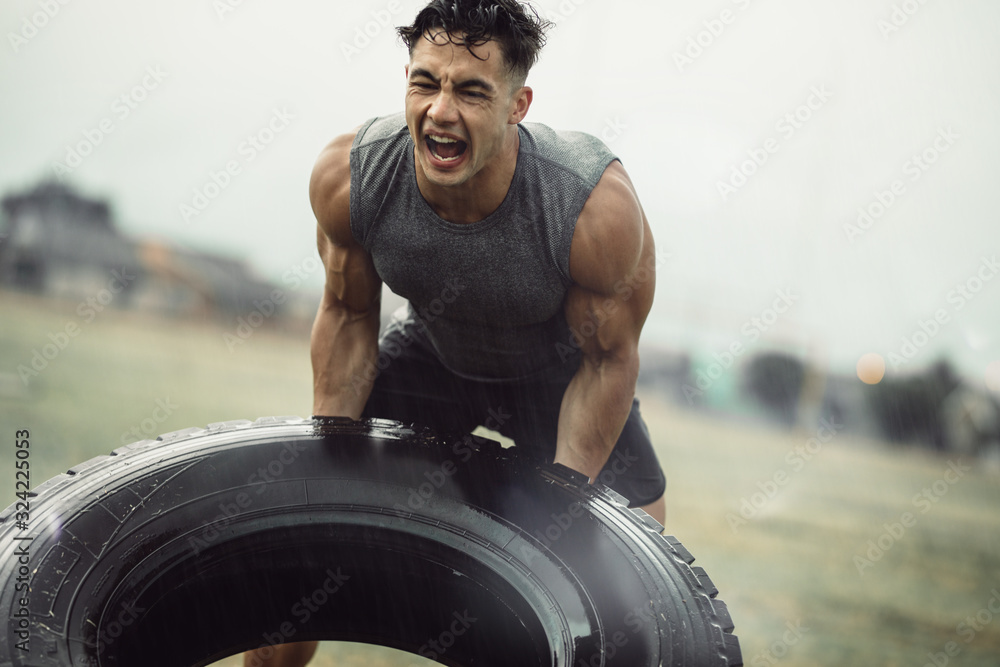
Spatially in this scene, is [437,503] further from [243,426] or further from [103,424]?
[103,424]

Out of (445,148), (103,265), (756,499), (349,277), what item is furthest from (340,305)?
(103,265)

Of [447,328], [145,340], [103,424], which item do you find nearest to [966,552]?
[447,328]

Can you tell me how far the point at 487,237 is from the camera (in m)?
1.87

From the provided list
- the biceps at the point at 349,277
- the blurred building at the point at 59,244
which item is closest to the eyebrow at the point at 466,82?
the biceps at the point at 349,277

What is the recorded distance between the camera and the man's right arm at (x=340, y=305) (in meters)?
1.99

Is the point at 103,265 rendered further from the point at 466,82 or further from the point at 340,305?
the point at 466,82

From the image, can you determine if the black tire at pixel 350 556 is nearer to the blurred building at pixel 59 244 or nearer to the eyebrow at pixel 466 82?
the eyebrow at pixel 466 82

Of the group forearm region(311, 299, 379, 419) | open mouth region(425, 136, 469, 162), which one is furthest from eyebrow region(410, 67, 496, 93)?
forearm region(311, 299, 379, 419)

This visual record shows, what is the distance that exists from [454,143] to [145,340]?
7.44 metres

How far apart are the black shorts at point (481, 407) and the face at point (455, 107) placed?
0.74 meters

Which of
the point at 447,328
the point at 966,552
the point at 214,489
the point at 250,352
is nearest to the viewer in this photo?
the point at 214,489

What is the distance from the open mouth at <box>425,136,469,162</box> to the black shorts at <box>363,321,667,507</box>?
29.0 inches

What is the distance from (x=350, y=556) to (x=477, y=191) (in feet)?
2.90

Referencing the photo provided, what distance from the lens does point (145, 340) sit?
8227mm
